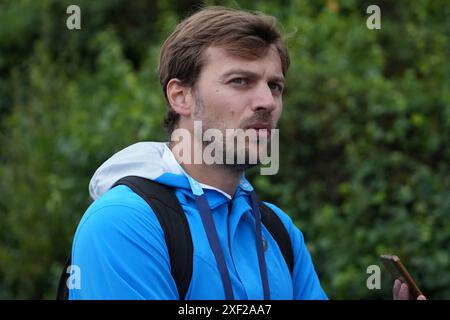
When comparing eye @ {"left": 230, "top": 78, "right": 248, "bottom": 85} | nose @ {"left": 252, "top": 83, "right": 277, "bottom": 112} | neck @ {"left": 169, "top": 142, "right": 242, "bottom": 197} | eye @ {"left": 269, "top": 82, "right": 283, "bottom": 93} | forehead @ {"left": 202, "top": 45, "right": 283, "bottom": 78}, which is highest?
forehead @ {"left": 202, "top": 45, "right": 283, "bottom": 78}

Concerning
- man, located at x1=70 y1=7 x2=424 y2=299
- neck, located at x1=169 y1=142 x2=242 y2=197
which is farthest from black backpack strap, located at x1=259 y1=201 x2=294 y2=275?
neck, located at x1=169 y1=142 x2=242 y2=197

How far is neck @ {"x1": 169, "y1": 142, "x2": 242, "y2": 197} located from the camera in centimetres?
285

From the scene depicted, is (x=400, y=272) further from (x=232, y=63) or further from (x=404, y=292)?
(x=232, y=63)

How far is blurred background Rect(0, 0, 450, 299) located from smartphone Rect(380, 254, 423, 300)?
2.64 meters

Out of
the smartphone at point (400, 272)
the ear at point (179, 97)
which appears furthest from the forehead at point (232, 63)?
the smartphone at point (400, 272)

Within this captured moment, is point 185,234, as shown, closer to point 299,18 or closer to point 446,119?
point 446,119

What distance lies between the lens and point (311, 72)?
254 inches

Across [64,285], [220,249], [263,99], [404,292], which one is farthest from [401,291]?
[64,285]

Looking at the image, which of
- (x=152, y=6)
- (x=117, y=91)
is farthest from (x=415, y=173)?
(x=152, y=6)

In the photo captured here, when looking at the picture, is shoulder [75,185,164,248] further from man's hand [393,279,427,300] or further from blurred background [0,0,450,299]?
blurred background [0,0,450,299]

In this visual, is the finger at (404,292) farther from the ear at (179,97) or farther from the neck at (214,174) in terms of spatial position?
the ear at (179,97)

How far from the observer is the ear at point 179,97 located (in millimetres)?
2949

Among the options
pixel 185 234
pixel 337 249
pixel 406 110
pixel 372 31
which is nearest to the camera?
pixel 185 234

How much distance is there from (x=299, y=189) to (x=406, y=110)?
1025mm
